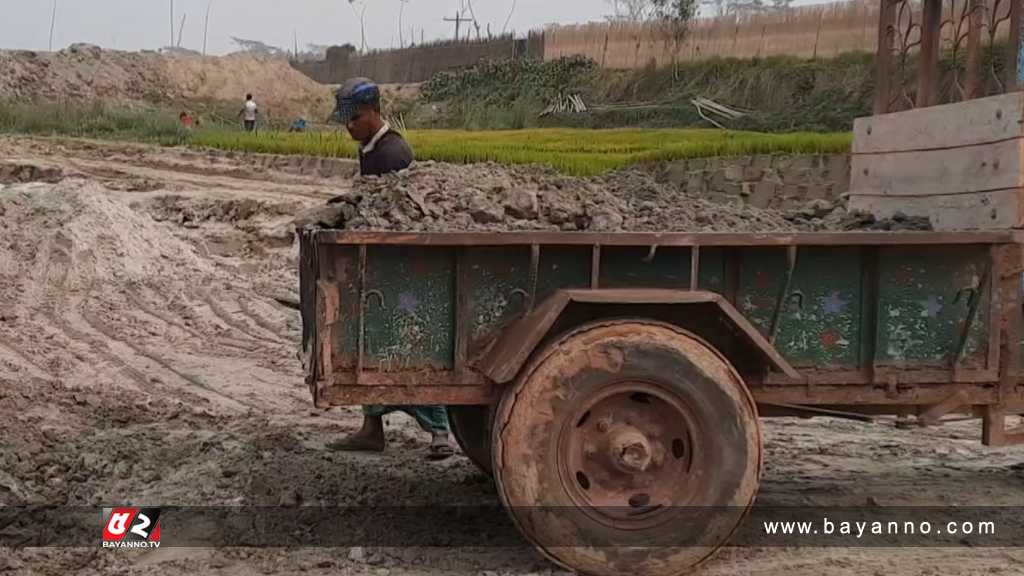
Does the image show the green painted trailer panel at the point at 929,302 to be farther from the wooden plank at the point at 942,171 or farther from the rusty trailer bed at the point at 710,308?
the wooden plank at the point at 942,171

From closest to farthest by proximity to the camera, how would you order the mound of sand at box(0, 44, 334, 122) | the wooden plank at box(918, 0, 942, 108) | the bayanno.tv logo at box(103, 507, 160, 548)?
the bayanno.tv logo at box(103, 507, 160, 548), the wooden plank at box(918, 0, 942, 108), the mound of sand at box(0, 44, 334, 122)

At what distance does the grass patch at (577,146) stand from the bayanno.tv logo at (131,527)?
27.6 feet

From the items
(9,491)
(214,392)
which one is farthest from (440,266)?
(214,392)

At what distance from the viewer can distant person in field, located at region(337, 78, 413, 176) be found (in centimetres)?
590

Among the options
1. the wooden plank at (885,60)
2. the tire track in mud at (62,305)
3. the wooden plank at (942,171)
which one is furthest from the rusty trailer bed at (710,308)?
the tire track in mud at (62,305)

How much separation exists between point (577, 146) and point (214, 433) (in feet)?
52.2

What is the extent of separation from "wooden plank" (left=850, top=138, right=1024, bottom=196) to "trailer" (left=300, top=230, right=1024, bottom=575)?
53 cm

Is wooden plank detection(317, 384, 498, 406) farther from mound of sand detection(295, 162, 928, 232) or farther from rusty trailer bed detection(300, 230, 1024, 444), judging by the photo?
mound of sand detection(295, 162, 928, 232)

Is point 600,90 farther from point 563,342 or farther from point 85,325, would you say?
point 563,342

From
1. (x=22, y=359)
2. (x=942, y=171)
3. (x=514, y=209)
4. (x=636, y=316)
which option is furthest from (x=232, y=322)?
(x=942, y=171)

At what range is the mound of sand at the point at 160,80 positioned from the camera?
3447cm

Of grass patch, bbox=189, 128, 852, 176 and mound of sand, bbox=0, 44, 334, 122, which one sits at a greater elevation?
mound of sand, bbox=0, 44, 334, 122

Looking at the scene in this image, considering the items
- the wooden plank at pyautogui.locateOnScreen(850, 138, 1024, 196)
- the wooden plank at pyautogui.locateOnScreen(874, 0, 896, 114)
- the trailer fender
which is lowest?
the trailer fender

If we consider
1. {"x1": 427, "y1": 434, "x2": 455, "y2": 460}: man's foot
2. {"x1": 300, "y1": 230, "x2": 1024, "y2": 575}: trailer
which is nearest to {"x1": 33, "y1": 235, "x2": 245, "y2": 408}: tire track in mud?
{"x1": 427, "y1": 434, "x2": 455, "y2": 460}: man's foot
